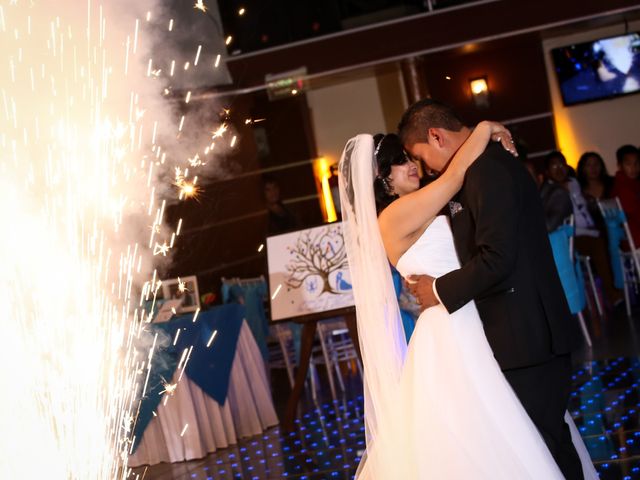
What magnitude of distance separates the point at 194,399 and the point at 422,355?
115 inches

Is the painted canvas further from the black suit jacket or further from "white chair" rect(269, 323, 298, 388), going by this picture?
the black suit jacket

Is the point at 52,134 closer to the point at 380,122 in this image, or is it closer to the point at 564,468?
the point at 564,468

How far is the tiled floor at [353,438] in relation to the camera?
429 cm

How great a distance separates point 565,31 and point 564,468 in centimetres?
904

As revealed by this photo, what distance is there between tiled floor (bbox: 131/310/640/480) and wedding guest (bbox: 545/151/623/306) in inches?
63.3

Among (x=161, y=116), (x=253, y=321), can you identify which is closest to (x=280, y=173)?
(x=253, y=321)

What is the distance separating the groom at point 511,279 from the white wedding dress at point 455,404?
2.4 inches

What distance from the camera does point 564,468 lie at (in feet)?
9.82

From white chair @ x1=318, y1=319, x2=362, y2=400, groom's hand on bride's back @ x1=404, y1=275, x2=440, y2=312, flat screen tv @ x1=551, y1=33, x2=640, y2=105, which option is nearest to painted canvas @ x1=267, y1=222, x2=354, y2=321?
white chair @ x1=318, y1=319, x2=362, y2=400

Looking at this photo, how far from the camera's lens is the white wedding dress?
2.98m

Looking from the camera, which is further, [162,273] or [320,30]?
[320,30]

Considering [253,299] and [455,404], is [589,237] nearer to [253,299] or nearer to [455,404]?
[253,299]

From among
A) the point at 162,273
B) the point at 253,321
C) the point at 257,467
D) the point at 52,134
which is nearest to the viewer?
the point at 52,134

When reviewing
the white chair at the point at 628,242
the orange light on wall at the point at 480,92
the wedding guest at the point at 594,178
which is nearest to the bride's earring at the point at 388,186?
the white chair at the point at 628,242
